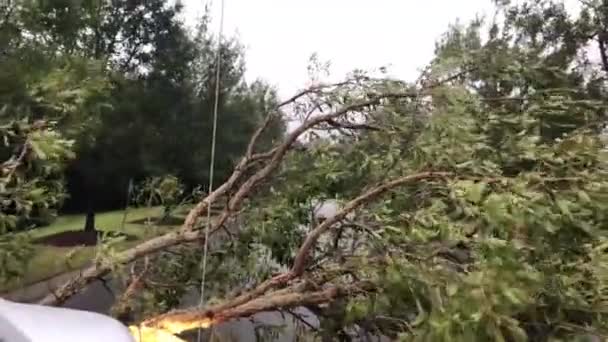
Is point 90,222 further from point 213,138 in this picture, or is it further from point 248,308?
point 248,308

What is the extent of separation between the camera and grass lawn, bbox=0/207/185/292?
3.66 feet

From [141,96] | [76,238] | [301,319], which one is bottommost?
[301,319]

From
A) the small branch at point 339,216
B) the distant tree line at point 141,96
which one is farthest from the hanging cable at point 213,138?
the small branch at point 339,216

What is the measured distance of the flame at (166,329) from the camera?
0.88 m

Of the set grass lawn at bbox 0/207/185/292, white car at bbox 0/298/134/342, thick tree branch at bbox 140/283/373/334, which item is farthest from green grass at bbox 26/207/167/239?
white car at bbox 0/298/134/342

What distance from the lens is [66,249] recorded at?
1.16 metres

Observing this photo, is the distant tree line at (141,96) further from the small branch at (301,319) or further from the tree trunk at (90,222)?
the small branch at (301,319)

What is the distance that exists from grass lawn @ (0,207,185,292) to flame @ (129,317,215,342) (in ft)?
0.67

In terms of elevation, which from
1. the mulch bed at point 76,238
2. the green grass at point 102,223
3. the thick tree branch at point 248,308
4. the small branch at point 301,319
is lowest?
the small branch at point 301,319

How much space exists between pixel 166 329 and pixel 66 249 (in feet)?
1.03

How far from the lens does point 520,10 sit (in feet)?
4.66

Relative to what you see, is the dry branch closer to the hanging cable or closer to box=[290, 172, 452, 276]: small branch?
the hanging cable

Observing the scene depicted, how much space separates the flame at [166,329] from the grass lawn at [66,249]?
21 cm

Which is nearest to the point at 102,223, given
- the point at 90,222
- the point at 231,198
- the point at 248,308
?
the point at 90,222
